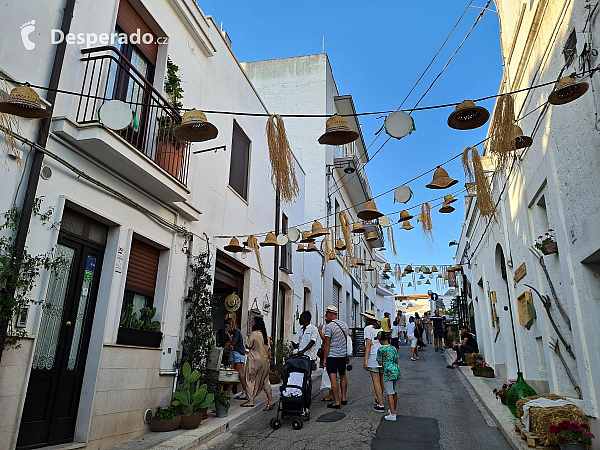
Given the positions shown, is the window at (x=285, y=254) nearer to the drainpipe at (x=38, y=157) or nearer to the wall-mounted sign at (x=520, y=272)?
the wall-mounted sign at (x=520, y=272)

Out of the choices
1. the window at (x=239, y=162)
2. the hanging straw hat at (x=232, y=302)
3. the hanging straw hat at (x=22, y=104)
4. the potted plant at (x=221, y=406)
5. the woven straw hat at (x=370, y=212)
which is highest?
the window at (x=239, y=162)

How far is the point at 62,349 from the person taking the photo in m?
5.98

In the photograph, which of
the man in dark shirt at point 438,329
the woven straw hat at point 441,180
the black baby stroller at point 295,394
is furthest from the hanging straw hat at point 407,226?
the man in dark shirt at point 438,329

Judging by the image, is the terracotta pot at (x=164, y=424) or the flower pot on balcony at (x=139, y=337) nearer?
the flower pot on balcony at (x=139, y=337)

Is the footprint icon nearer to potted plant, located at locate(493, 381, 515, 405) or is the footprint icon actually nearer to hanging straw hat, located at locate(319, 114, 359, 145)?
hanging straw hat, located at locate(319, 114, 359, 145)

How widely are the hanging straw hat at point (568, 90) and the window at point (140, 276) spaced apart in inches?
255

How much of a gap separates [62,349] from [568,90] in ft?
23.5

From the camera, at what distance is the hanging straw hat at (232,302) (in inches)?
432

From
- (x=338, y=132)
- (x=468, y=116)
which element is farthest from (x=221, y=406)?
(x=468, y=116)

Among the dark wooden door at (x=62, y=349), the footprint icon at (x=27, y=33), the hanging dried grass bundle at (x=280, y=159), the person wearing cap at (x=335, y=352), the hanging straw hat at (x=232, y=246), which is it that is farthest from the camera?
the hanging straw hat at (x=232, y=246)

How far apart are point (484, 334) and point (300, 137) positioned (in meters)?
10.9

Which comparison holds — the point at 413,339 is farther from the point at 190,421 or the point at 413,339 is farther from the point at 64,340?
the point at 64,340

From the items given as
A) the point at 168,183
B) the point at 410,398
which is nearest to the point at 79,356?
the point at 168,183

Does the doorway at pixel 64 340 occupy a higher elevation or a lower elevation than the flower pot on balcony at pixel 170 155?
lower
